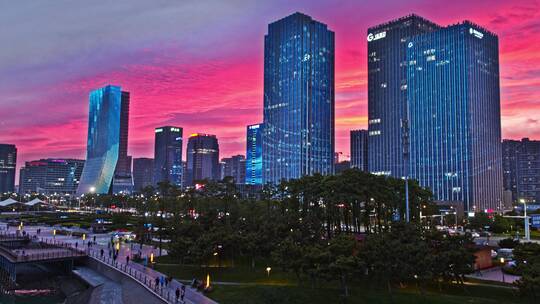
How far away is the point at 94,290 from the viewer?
62.7 metres

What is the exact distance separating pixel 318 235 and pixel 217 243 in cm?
1466

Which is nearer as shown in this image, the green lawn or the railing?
the green lawn

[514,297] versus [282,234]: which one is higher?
[282,234]

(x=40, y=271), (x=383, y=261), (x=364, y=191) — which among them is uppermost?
(x=364, y=191)

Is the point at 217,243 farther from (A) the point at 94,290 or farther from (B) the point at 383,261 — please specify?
(B) the point at 383,261

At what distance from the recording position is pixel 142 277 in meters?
61.1

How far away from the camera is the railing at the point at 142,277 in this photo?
171ft

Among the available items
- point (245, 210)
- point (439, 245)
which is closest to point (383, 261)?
point (439, 245)

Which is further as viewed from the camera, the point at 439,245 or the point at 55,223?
the point at 55,223

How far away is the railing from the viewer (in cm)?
5197

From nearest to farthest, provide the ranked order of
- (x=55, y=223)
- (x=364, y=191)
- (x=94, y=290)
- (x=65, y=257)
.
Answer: (x=94, y=290)
(x=65, y=257)
(x=364, y=191)
(x=55, y=223)

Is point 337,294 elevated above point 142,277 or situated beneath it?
elevated above

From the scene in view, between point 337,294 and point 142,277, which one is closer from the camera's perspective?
point 337,294

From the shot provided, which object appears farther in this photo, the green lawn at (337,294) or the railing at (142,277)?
the railing at (142,277)
